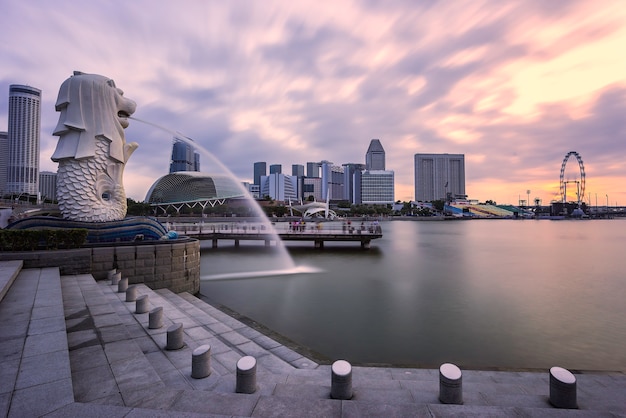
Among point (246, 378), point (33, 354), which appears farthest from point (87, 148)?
point (246, 378)

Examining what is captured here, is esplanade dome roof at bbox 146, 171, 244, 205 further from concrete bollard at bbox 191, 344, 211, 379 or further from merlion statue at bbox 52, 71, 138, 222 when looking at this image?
concrete bollard at bbox 191, 344, 211, 379

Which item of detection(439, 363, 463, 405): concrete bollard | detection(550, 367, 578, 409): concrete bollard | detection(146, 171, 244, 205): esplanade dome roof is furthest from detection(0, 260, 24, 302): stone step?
detection(146, 171, 244, 205): esplanade dome roof

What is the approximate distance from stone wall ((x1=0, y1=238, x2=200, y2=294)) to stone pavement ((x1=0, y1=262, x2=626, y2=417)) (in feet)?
10.6

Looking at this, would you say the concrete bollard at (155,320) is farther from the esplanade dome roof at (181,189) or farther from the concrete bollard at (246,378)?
the esplanade dome roof at (181,189)

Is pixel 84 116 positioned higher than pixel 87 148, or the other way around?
pixel 84 116

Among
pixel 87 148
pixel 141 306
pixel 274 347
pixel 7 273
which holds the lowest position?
pixel 274 347

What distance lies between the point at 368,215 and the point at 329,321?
6321 inches

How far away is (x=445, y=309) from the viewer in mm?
16734

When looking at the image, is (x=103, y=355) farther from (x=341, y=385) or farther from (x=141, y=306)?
(x=341, y=385)

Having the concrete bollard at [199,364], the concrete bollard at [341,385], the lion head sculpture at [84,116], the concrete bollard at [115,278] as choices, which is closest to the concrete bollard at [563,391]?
the concrete bollard at [341,385]

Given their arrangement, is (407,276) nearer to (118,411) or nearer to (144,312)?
(144,312)

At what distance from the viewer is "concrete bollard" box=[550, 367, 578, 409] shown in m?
5.44

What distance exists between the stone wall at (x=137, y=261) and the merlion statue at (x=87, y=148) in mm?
5057

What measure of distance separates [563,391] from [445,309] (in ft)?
38.4
